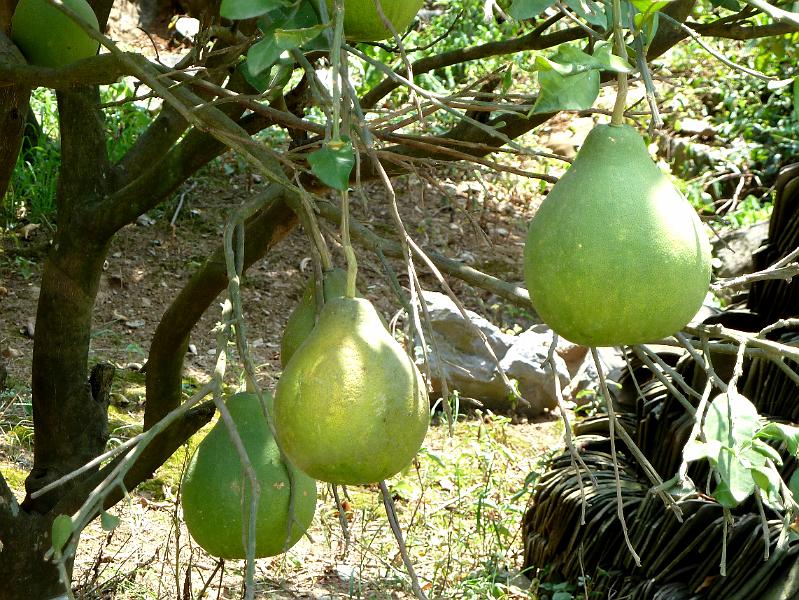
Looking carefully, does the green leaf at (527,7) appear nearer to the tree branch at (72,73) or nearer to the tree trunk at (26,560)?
the tree branch at (72,73)

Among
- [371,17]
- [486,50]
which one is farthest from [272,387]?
[371,17]

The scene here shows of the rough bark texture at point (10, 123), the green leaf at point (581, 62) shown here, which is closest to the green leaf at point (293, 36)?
the green leaf at point (581, 62)

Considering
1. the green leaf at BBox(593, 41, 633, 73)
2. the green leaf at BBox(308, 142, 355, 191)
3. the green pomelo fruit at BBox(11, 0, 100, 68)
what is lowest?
the green leaf at BBox(308, 142, 355, 191)

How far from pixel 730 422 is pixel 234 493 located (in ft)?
2.16

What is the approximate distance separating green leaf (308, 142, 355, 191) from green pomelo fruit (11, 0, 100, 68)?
3.63 ft

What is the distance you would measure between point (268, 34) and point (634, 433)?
3147 mm

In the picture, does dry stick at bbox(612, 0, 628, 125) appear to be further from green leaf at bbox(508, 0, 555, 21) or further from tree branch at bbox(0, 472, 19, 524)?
tree branch at bbox(0, 472, 19, 524)

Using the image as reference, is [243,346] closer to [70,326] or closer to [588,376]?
[70,326]

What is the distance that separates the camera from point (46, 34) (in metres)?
1.90

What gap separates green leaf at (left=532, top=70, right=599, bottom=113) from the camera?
2.84ft

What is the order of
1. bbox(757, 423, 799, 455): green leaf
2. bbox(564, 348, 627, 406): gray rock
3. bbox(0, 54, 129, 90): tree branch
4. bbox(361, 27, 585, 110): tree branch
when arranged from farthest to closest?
bbox(564, 348, 627, 406): gray rock, bbox(361, 27, 585, 110): tree branch, bbox(0, 54, 129, 90): tree branch, bbox(757, 423, 799, 455): green leaf

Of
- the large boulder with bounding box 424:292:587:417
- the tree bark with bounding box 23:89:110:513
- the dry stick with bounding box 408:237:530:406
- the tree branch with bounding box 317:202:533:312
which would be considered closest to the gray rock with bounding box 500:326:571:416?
the large boulder with bounding box 424:292:587:417

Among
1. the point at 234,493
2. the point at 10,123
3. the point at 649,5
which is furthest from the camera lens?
the point at 10,123

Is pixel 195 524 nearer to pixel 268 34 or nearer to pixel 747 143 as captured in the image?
pixel 268 34
